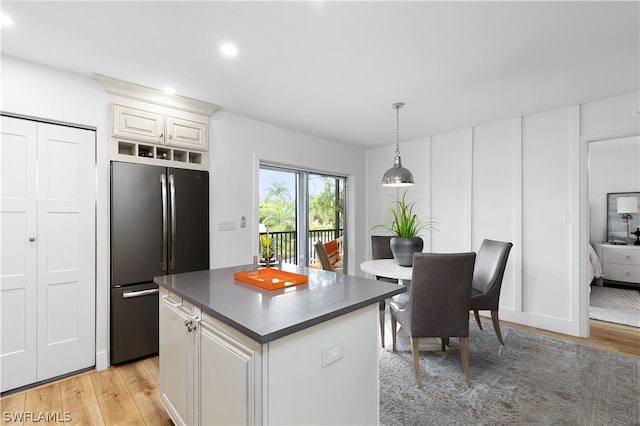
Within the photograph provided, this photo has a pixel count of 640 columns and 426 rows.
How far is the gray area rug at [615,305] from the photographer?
12.2ft

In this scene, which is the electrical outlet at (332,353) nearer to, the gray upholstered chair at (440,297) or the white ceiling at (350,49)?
the gray upholstered chair at (440,297)

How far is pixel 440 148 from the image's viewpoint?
4.42 metres

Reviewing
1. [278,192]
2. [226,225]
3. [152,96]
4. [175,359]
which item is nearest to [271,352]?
[175,359]

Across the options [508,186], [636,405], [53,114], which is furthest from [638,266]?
[53,114]

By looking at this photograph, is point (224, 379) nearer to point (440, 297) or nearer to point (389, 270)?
point (440, 297)

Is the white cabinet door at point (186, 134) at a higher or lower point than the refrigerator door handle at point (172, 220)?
higher

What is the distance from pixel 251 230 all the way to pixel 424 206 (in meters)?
2.62

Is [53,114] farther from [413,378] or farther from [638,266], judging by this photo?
[638,266]

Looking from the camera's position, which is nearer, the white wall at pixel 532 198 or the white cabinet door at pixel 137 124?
the white cabinet door at pixel 137 124

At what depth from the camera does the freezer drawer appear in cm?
265

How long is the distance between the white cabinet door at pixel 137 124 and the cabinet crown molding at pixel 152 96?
124mm

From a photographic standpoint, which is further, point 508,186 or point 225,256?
point 508,186

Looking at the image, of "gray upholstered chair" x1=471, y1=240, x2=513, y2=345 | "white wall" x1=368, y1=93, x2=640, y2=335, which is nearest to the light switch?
"gray upholstered chair" x1=471, y1=240, x2=513, y2=345

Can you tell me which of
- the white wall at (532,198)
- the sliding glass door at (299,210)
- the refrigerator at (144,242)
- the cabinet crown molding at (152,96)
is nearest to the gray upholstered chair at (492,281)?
the white wall at (532,198)
